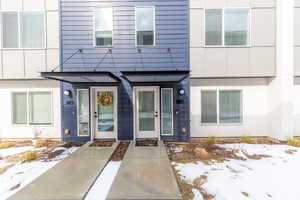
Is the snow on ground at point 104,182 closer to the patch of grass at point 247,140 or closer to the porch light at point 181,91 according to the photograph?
the porch light at point 181,91

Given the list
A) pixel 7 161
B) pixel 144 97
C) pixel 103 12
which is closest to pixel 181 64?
pixel 144 97

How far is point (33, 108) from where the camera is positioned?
6.28m

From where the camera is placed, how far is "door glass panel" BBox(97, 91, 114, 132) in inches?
236

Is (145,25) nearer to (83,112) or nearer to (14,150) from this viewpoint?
(83,112)

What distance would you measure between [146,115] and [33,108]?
4.70 metres

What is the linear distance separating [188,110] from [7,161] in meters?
5.92

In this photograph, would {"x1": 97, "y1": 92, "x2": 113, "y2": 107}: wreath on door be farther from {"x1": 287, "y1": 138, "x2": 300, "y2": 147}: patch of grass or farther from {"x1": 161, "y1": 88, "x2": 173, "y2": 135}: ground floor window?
{"x1": 287, "y1": 138, "x2": 300, "y2": 147}: patch of grass

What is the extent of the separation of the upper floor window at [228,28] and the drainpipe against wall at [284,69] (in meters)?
1.13

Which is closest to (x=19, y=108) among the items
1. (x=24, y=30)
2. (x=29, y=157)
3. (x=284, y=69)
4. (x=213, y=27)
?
(x=29, y=157)

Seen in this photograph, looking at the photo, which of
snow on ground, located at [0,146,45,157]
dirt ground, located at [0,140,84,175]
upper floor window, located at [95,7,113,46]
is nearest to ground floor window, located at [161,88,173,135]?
upper floor window, located at [95,7,113,46]

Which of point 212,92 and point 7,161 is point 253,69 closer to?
point 212,92

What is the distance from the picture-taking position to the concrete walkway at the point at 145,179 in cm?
275

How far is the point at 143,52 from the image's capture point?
5.89 m

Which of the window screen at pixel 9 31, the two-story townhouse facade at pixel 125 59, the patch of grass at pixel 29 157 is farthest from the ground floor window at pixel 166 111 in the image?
the window screen at pixel 9 31
